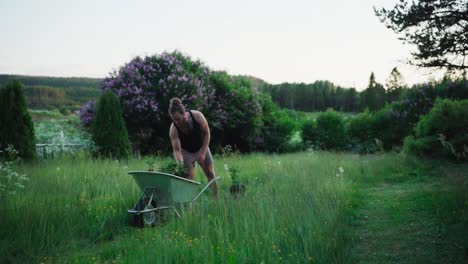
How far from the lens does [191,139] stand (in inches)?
192

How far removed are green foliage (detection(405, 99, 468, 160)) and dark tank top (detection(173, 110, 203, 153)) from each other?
19.9 ft

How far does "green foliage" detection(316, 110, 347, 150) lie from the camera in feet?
53.9

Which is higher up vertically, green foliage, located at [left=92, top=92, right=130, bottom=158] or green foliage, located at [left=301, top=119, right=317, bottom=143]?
green foliage, located at [left=92, top=92, right=130, bottom=158]

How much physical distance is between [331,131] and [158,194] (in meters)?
13.9

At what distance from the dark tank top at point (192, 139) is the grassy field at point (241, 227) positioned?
103 centimetres

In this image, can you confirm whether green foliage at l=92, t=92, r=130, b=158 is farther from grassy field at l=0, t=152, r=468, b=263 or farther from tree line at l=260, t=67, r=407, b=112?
tree line at l=260, t=67, r=407, b=112

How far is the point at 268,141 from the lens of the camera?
1658 cm

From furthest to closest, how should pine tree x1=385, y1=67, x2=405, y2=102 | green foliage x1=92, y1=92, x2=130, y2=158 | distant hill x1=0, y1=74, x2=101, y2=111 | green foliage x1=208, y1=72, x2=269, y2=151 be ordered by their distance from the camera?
pine tree x1=385, y1=67, x2=405, y2=102, distant hill x1=0, y1=74, x2=101, y2=111, green foliage x1=208, y1=72, x2=269, y2=151, green foliage x1=92, y1=92, x2=130, y2=158

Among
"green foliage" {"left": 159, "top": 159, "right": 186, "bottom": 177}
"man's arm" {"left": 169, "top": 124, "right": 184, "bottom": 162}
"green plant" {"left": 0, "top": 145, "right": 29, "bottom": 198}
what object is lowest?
"green plant" {"left": 0, "top": 145, "right": 29, "bottom": 198}

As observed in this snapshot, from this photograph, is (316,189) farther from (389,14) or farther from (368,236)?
(389,14)

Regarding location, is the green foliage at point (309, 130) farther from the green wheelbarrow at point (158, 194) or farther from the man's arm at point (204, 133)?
the green wheelbarrow at point (158, 194)

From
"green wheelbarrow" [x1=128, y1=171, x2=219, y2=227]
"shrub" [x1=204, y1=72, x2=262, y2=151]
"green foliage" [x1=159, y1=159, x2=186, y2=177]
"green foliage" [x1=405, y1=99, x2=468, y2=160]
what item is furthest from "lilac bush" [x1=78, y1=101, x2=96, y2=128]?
"green foliage" [x1=405, y1=99, x2=468, y2=160]

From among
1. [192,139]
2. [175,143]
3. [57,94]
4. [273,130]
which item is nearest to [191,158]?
[192,139]

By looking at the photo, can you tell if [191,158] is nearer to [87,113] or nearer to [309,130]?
[87,113]
